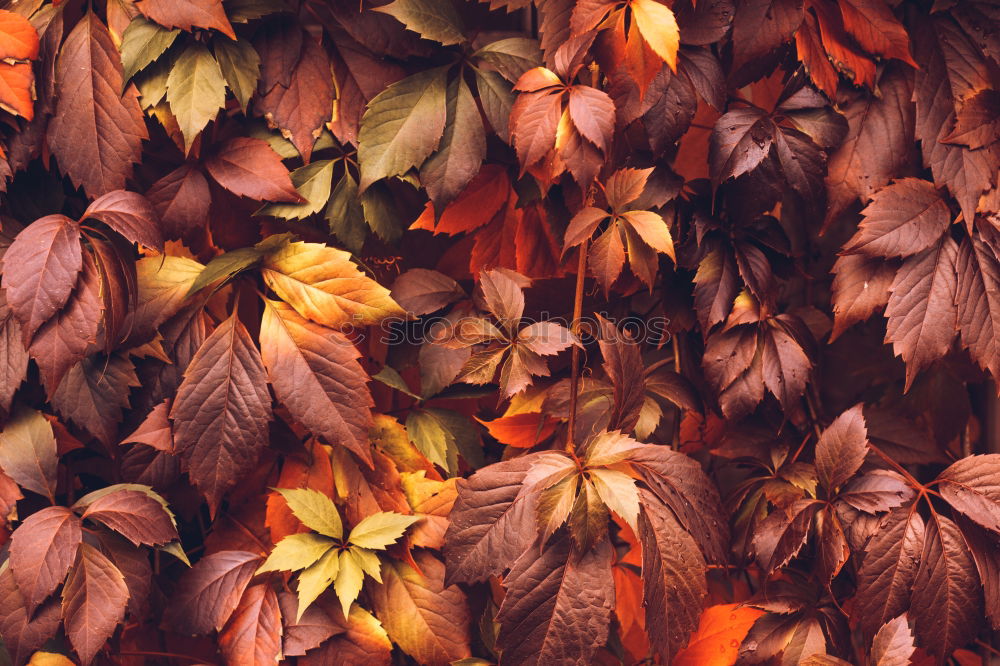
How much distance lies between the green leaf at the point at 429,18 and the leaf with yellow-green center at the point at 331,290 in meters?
0.28

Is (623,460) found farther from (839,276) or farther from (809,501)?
(839,276)

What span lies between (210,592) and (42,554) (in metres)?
0.18

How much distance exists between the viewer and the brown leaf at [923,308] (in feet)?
2.92

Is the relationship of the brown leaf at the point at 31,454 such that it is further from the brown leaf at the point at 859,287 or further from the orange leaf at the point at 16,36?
the brown leaf at the point at 859,287

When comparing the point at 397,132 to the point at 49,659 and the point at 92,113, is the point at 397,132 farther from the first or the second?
the point at 49,659

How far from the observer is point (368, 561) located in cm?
91

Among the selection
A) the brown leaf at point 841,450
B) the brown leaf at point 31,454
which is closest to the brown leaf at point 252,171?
the brown leaf at point 31,454

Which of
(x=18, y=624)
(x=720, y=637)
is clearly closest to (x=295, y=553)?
(x=18, y=624)

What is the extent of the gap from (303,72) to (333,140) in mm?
87

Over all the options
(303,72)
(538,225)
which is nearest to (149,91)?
(303,72)

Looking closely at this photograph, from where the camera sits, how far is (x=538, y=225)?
1043 mm

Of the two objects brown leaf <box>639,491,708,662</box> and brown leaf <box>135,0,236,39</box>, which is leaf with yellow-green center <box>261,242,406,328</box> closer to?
brown leaf <box>135,0,236,39</box>

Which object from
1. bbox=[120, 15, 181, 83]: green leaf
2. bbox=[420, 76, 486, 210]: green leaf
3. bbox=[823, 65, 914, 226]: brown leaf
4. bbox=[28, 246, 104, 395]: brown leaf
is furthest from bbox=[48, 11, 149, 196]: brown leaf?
bbox=[823, 65, 914, 226]: brown leaf

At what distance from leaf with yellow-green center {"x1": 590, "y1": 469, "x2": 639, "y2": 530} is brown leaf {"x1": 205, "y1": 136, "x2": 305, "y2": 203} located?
1.56ft
